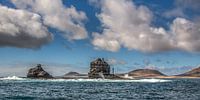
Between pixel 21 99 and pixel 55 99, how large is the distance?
7.68m

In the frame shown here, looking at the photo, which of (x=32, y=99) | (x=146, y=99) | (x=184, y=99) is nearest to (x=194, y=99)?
(x=184, y=99)

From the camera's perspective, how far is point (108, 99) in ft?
311

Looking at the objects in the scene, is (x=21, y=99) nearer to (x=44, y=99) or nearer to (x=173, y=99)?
(x=44, y=99)

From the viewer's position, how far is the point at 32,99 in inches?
3688

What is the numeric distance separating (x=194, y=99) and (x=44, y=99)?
111 feet

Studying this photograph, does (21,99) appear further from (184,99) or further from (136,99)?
(184,99)

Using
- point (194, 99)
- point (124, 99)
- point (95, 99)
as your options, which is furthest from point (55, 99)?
point (194, 99)

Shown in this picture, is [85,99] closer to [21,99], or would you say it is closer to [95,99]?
[95,99]

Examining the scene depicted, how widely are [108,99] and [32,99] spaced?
684 inches

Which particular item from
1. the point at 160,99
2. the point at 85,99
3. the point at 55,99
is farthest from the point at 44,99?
the point at 160,99

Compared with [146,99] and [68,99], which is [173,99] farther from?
[68,99]

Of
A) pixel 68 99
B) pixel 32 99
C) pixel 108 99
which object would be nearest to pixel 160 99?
pixel 108 99

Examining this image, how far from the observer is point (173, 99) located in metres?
93.6

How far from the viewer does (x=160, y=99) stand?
9350cm
